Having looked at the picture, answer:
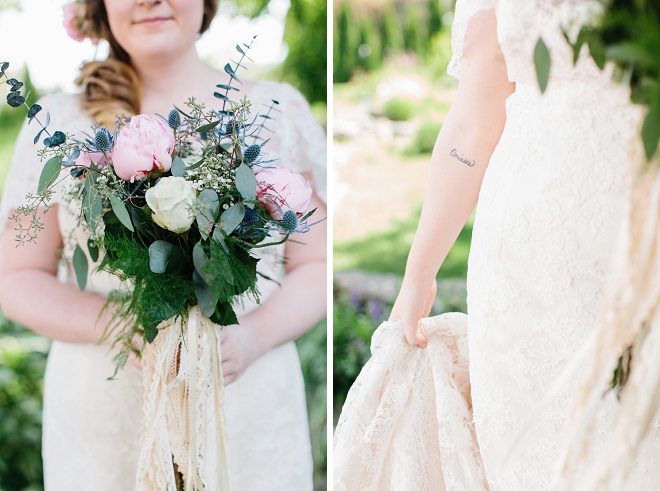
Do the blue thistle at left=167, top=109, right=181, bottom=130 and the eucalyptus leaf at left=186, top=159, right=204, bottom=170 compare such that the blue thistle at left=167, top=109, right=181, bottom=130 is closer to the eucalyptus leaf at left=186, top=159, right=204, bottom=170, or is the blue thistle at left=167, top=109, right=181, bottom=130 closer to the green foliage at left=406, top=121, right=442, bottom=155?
the eucalyptus leaf at left=186, top=159, right=204, bottom=170

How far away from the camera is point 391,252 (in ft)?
12.2

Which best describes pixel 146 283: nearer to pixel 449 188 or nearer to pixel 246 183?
pixel 246 183

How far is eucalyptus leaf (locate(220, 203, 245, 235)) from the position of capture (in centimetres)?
144

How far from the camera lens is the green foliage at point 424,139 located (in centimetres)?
385

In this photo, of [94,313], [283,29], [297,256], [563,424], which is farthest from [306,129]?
[563,424]

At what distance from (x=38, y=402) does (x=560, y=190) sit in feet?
6.23

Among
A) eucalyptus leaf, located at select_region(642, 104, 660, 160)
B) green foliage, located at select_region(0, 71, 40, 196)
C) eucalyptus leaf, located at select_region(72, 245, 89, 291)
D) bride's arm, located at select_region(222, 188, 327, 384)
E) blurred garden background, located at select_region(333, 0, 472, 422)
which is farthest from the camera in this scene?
blurred garden background, located at select_region(333, 0, 472, 422)

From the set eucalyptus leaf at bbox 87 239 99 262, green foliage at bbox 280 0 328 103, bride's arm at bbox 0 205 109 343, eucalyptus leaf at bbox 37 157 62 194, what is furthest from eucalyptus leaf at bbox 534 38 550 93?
green foliage at bbox 280 0 328 103

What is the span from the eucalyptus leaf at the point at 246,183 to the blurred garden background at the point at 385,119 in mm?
2168

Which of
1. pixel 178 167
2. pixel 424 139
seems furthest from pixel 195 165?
pixel 424 139

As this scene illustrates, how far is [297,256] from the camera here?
91.5 inches

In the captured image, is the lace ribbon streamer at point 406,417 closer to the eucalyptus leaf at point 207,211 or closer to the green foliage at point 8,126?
the eucalyptus leaf at point 207,211

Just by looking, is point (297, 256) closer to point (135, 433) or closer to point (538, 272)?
point (135, 433)

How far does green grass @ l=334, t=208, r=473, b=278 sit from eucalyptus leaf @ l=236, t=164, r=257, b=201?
84.7 inches
